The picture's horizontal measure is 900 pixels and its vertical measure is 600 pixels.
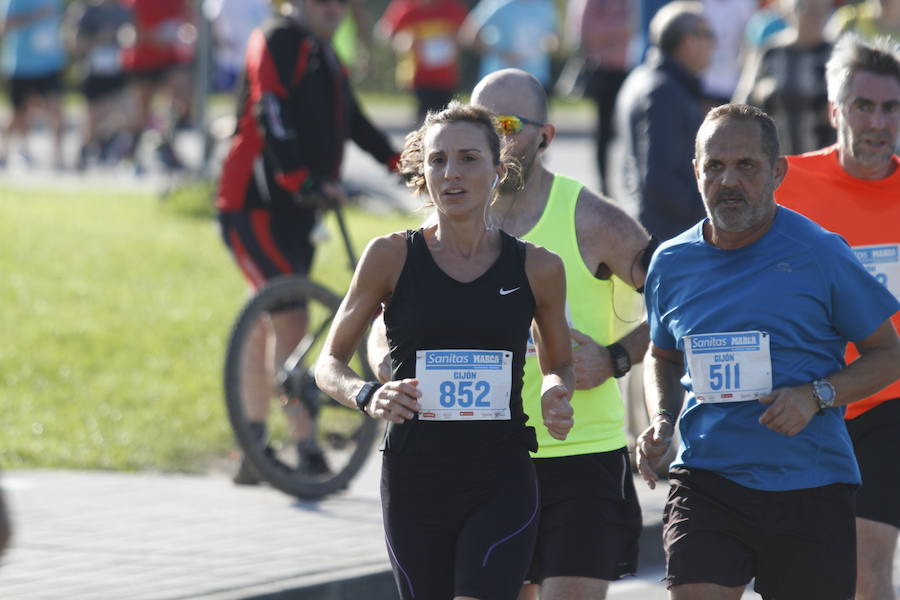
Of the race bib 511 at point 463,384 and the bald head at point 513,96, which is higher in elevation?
the bald head at point 513,96

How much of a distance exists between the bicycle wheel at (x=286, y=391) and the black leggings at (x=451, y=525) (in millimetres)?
3328

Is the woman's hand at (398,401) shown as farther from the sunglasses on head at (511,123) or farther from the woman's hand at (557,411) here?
the sunglasses on head at (511,123)

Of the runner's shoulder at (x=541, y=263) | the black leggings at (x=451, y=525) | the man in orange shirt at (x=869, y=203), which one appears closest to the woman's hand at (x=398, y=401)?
the black leggings at (x=451, y=525)

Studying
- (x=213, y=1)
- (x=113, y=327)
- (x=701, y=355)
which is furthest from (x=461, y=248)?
(x=213, y=1)

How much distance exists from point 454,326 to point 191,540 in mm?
2926

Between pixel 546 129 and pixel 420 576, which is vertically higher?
pixel 546 129

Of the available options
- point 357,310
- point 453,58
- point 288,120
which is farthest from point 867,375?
point 453,58

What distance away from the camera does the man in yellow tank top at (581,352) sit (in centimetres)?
504

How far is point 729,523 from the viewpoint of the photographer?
15.0 ft

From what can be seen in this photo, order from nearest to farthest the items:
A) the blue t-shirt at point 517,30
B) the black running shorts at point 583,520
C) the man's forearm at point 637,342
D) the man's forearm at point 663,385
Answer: the man's forearm at point 663,385
the black running shorts at point 583,520
the man's forearm at point 637,342
the blue t-shirt at point 517,30

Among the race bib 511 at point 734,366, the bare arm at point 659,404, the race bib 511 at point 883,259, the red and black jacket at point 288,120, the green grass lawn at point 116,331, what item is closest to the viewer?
the race bib 511 at point 734,366

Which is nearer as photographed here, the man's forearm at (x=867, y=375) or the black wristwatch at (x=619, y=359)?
the man's forearm at (x=867, y=375)

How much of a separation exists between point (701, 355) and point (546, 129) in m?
1.01

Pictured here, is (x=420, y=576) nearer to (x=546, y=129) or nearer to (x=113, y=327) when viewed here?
(x=546, y=129)
